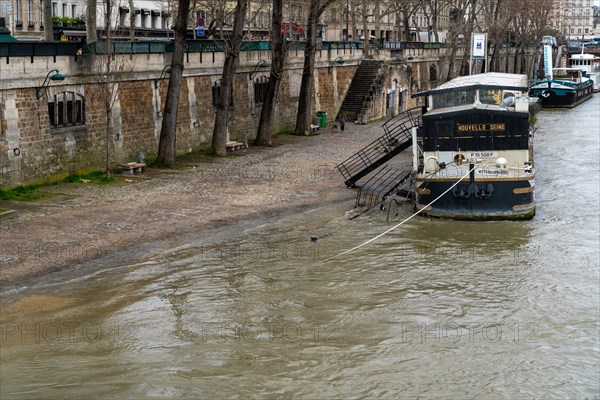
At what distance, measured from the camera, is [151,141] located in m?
38.3

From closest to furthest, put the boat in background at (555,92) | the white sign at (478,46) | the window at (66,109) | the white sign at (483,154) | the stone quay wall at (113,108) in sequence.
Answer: the white sign at (483,154) < the stone quay wall at (113,108) < the window at (66,109) < the white sign at (478,46) < the boat in background at (555,92)

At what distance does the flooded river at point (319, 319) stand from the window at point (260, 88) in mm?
18884

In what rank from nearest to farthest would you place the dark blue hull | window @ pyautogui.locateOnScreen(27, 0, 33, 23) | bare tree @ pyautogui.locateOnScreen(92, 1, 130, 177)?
the dark blue hull, bare tree @ pyautogui.locateOnScreen(92, 1, 130, 177), window @ pyautogui.locateOnScreen(27, 0, 33, 23)

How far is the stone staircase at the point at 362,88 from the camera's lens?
58781 mm

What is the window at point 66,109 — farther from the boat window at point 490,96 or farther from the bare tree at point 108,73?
the boat window at point 490,96

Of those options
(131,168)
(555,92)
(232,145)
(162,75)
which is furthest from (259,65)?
(555,92)

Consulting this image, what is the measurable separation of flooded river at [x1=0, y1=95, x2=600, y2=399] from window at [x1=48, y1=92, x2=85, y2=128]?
8.36 m

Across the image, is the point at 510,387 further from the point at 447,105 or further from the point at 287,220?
the point at 447,105

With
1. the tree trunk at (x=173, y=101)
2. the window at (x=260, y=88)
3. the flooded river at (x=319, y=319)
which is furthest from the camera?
the window at (x=260, y=88)

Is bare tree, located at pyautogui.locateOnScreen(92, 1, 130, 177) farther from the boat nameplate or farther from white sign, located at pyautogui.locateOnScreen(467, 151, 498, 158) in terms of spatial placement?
white sign, located at pyautogui.locateOnScreen(467, 151, 498, 158)

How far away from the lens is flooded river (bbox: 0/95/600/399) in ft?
57.2

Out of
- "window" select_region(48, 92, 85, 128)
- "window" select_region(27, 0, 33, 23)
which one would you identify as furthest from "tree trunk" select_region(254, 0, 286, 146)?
"window" select_region(27, 0, 33, 23)

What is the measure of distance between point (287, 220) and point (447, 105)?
6.93 meters

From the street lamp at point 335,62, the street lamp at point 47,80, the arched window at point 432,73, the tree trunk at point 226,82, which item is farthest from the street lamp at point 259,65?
the arched window at point 432,73
